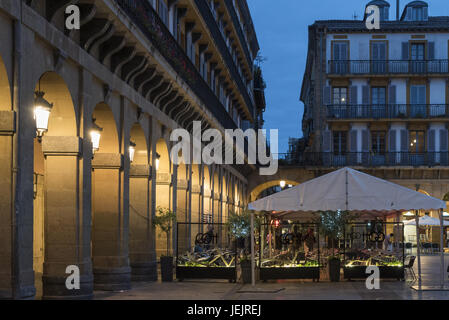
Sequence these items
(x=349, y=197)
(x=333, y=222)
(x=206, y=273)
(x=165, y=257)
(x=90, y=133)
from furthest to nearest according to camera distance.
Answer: (x=333, y=222) < (x=206, y=273) < (x=165, y=257) < (x=349, y=197) < (x=90, y=133)

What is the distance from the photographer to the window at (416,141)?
56.1 m

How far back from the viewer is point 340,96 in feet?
187

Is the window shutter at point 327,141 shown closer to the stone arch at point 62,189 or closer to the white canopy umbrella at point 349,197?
the white canopy umbrella at point 349,197

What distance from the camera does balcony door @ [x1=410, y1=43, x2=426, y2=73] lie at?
185ft

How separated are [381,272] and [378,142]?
116 ft

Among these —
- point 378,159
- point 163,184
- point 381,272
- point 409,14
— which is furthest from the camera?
point 409,14

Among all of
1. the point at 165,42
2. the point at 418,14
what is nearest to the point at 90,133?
the point at 165,42

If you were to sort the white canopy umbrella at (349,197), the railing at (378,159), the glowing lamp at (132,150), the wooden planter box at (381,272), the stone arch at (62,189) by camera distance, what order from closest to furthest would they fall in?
the stone arch at (62,189)
the white canopy umbrella at (349,197)
the glowing lamp at (132,150)
the wooden planter box at (381,272)
the railing at (378,159)

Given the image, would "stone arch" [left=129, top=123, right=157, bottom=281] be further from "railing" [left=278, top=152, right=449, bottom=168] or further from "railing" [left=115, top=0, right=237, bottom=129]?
"railing" [left=278, top=152, right=449, bottom=168]

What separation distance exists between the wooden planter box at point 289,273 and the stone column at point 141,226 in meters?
3.06

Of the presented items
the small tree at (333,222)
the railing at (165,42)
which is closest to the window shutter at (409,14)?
the railing at (165,42)

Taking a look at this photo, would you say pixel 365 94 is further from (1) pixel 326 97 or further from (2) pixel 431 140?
(2) pixel 431 140

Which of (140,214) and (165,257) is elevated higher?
(140,214)

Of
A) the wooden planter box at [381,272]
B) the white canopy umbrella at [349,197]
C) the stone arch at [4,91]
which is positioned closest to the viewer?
the stone arch at [4,91]
